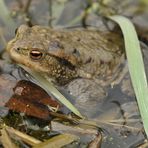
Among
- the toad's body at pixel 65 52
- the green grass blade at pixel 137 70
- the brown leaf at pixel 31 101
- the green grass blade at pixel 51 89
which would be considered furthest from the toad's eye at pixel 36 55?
the green grass blade at pixel 137 70

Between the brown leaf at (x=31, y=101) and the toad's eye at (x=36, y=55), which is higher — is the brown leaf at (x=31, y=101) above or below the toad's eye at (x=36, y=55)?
below

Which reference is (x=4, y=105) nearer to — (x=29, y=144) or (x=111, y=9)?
(x=29, y=144)

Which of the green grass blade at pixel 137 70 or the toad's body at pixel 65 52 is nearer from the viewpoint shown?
the green grass blade at pixel 137 70

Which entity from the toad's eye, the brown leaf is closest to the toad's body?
the toad's eye

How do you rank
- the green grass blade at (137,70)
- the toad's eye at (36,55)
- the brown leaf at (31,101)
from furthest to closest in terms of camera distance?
the toad's eye at (36,55), the brown leaf at (31,101), the green grass blade at (137,70)

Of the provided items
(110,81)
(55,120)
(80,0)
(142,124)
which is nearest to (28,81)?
(55,120)

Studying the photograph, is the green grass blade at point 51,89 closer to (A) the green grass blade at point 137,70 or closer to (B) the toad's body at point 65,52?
(B) the toad's body at point 65,52

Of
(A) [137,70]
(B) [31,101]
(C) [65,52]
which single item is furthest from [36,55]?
(A) [137,70]
